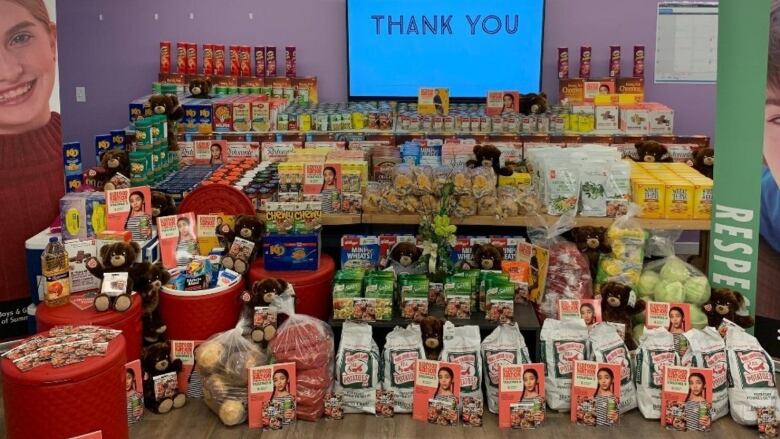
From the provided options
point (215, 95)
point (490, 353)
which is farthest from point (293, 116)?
point (490, 353)

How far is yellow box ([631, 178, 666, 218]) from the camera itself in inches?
203

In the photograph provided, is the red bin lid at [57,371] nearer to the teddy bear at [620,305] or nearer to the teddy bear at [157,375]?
the teddy bear at [157,375]

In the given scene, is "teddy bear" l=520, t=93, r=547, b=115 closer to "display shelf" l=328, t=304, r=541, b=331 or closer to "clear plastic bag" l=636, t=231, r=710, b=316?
"clear plastic bag" l=636, t=231, r=710, b=316

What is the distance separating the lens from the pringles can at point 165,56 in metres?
8.61

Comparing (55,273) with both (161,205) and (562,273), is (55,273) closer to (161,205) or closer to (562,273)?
(161,205)

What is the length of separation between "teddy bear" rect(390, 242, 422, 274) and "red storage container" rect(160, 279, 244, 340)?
3.19 ft

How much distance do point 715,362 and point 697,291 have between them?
530 millimetres

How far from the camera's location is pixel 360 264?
5.16 m

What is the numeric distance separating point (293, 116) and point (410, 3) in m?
2.26

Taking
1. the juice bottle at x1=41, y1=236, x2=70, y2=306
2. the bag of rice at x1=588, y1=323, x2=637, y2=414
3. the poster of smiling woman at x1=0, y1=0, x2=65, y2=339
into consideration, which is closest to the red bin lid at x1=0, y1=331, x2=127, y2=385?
the juice bottle at x1=41, y1=236, x2=70, y2=306

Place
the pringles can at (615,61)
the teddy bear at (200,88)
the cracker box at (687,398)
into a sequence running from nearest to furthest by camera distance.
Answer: the cracker box at (687,398) < the teddy bear at (200,88) < the pringles can at (615,61)

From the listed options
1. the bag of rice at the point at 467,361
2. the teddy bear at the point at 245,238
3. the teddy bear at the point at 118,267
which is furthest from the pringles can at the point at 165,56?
the bag of rice at the point at 467,361

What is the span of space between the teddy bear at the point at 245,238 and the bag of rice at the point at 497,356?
54.6 inches

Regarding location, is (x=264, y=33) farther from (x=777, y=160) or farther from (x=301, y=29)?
(x=777, y=160)
